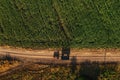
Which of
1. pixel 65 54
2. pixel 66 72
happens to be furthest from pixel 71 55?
pixel 66 72

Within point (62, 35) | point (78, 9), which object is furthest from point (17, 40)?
point (78, 9)

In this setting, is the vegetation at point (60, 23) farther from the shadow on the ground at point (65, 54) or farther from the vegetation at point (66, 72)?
the vegetation at point (66, 72)

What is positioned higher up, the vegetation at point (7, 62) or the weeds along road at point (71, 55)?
the weeds along road at point (71, 55)

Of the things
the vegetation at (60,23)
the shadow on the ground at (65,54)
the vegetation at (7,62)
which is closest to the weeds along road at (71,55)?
the shadow on the ground at (65,54)

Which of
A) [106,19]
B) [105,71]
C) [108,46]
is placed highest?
[106,19]

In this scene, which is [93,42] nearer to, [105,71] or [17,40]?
[105,71]

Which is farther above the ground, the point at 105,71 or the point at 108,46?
the point at 108,46

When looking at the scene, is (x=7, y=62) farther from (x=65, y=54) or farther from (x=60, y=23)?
(x=60, y=23)

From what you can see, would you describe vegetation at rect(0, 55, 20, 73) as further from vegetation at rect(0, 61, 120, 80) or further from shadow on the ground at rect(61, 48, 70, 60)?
shadow on the ground at rect(61, 48, 70, 60)
